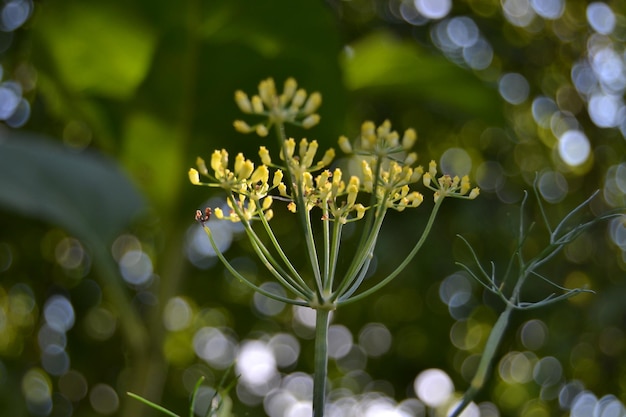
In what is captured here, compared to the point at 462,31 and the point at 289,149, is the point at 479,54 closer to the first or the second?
the point at 462,31

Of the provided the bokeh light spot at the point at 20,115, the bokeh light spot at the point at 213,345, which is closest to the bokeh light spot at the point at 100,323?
the bokeh light spot at the point at 213,345

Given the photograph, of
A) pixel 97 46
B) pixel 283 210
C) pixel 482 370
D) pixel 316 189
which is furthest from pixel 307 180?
pixel 283 210

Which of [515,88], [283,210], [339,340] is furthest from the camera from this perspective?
[339,340]

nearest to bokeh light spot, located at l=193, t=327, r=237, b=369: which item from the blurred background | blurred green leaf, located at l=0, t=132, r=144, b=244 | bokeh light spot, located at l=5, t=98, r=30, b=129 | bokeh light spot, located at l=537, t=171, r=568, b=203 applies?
the blurred background

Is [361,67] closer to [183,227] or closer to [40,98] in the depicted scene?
[183,227]

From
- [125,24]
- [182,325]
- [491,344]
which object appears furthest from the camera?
[182,325]

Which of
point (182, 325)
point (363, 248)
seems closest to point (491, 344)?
point (363, 248)

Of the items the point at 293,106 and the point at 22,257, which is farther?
the point at 22,257
